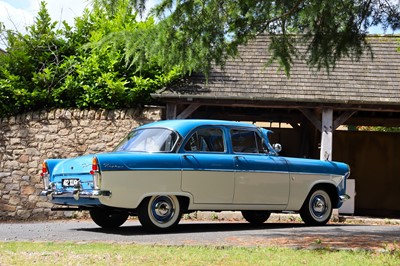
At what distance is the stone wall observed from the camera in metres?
18.1

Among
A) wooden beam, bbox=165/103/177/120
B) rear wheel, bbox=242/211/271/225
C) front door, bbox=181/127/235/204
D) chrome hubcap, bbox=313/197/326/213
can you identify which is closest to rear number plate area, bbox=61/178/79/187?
front door, bbox=181/127/235/204

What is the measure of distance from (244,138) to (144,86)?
5909 millimetres

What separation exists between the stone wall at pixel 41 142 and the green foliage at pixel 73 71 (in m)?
0.34

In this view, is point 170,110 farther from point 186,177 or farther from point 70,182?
point 70,182

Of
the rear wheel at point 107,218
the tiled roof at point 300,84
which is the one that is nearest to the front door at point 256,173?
the rear wheel at point 107,218

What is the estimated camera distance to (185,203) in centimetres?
1202

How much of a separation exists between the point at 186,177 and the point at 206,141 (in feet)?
2.75

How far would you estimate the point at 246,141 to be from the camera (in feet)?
41.9

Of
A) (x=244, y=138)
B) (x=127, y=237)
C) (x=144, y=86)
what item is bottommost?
(x=127, y=237)

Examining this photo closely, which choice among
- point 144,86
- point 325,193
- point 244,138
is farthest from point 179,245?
point 144,86

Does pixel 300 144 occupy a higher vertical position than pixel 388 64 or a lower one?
lower

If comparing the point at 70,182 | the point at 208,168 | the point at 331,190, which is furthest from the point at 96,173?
the point at 331,190

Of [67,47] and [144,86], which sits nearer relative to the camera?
[144,86]

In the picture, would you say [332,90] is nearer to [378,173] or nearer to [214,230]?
[378,173]
